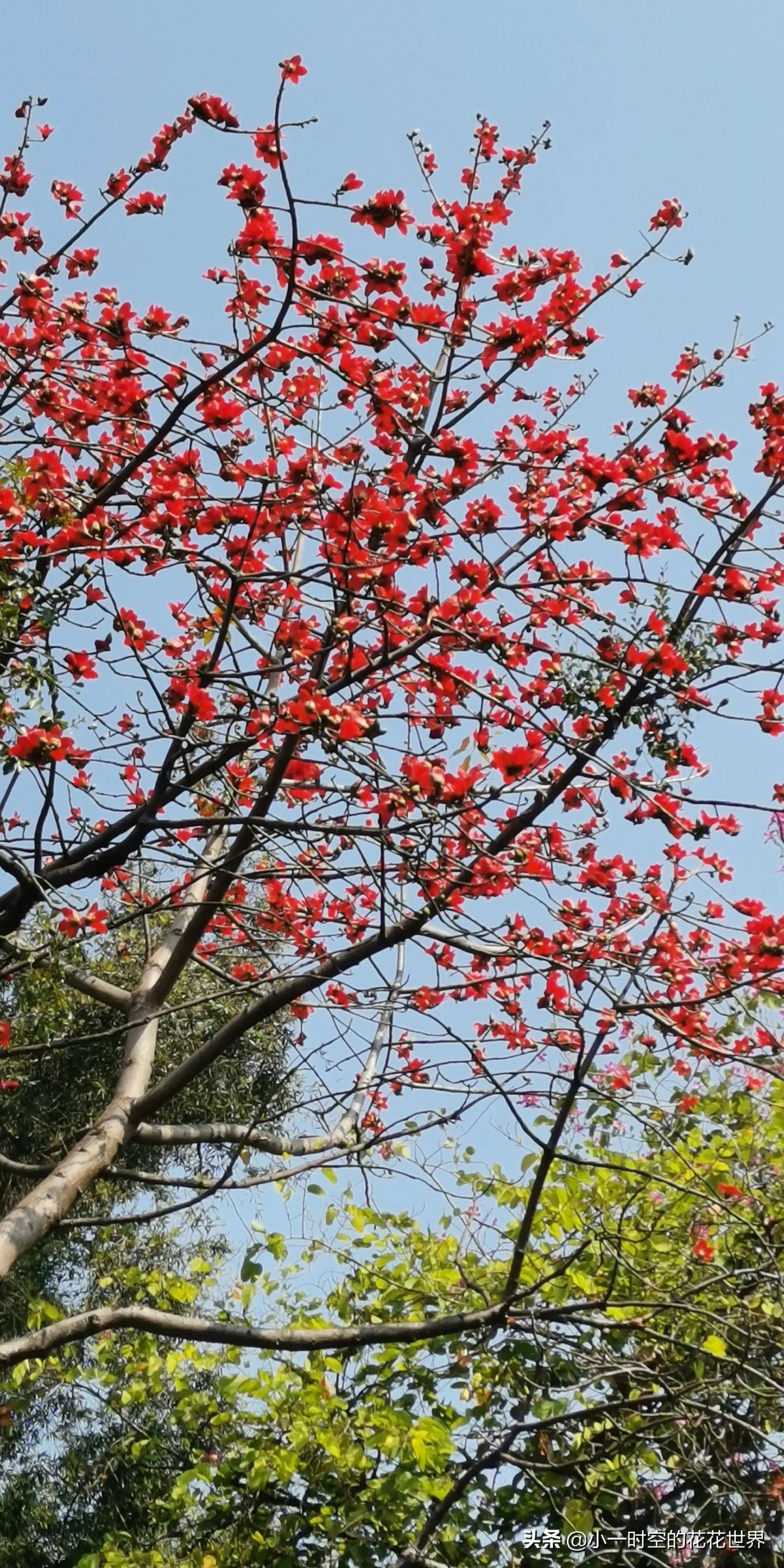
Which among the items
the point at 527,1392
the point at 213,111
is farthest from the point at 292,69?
the point at 527,1392

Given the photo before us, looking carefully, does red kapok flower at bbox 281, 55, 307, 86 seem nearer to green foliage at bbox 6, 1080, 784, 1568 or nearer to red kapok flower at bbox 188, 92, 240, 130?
red kapok flower at bbox 188, 92, 240, 130

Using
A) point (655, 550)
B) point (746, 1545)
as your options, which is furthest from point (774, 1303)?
point (655, 550)

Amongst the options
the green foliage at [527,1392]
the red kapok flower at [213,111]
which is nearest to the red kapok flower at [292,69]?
the red kapok flower at [213,111]

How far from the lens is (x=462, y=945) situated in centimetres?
343

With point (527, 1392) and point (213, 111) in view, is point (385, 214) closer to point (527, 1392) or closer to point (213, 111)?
point (213, 111)

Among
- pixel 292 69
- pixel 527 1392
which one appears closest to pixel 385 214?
pixel 292 69

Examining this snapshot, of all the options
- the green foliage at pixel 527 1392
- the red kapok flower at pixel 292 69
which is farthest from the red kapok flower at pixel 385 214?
the green foliage at pixel 527 1392

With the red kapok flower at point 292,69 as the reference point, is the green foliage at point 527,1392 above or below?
below

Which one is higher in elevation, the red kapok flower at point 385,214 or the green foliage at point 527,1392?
the red kapok flower at point 385,214

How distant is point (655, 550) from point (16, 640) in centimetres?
154

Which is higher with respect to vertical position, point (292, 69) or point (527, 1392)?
point (292, 69)

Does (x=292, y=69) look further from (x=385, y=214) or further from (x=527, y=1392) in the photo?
(x=527, y=1392)

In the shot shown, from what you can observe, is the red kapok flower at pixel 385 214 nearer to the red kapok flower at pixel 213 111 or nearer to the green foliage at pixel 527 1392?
the red kapok flower at pixel 213 111

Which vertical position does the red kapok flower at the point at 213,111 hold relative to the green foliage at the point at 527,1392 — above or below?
above
